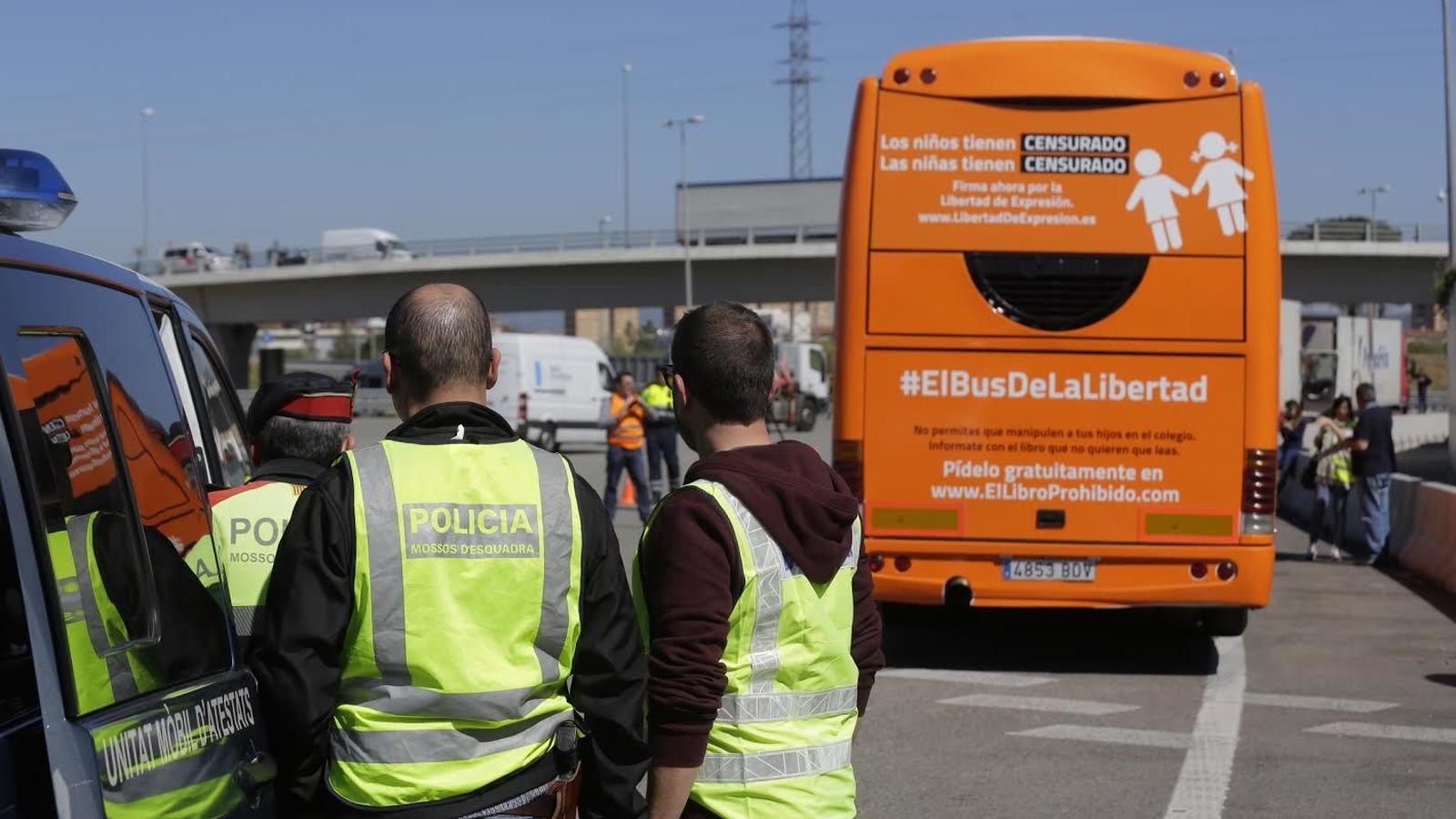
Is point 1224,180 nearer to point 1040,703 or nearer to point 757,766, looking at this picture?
point 1040,703

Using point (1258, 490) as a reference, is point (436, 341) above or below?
above

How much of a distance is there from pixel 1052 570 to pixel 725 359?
7250 millimetres

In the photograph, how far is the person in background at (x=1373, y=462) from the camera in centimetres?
1766

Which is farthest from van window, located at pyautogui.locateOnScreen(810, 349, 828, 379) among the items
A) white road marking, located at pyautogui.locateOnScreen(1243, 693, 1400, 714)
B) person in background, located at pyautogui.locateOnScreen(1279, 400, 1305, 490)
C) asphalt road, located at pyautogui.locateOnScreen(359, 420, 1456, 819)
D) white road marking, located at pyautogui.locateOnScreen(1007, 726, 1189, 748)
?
white road marking, located at pyautogui.locateOnScreen(1007, 726, 1189, 748)

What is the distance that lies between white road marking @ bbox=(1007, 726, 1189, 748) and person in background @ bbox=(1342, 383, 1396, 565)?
9478 mm

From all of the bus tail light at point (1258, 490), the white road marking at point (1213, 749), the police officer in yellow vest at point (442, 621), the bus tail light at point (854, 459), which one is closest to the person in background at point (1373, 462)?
the white road marking at point (1213, 749)

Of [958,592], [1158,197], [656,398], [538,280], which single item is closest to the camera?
[1158,197]

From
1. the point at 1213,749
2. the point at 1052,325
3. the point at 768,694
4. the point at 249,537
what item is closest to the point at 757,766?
the point at 768,694

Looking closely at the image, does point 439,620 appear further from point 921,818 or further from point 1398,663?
point 1398,663

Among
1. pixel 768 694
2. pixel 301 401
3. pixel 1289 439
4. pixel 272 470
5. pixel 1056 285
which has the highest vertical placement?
pixel 1056 285

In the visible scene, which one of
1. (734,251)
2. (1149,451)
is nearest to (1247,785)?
(1149,451)

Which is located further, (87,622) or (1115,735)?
(1115,735)

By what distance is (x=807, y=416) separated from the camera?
55.9 meters

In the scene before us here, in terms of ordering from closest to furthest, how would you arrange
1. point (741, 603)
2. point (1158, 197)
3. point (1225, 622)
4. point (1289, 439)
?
1. point (741, 603)
2. point (1158, 197)
3. point (1225, 622)
4. point (1289, 439)
